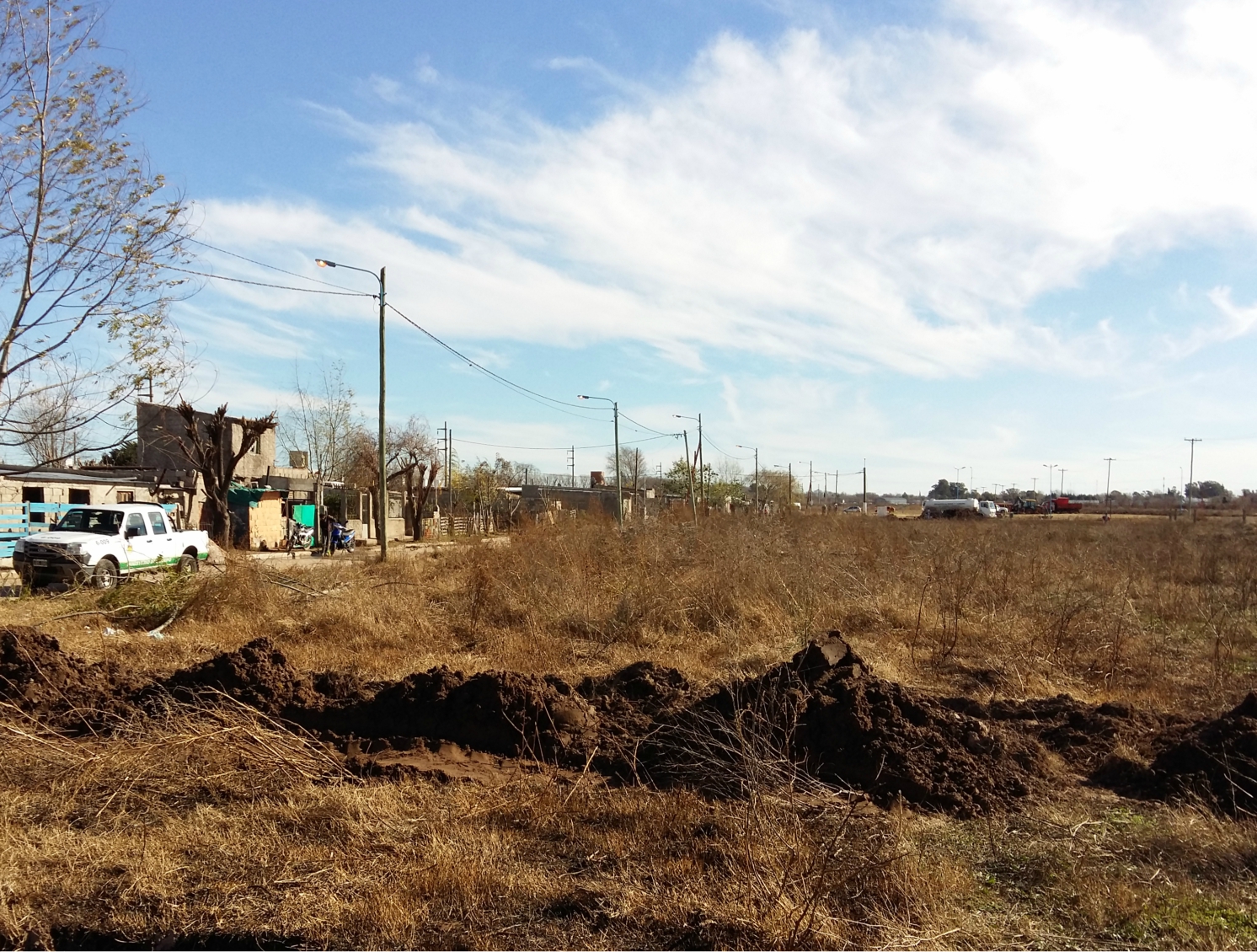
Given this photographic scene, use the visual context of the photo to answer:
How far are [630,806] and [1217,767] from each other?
3.80 m

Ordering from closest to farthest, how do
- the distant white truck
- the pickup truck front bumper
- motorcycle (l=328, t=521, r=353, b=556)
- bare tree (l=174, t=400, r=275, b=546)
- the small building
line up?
the pickup truck front bumper
bare tree (l=174, t=400, r=275, b=546)
motorcycle (l=328, t=521, r=353, b=556)
the small building
the distant white truck

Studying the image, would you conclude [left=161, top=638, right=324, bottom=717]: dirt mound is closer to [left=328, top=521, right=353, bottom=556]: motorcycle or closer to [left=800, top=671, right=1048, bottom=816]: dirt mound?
[left=800, top=671, right=1048, bottom=816]: dirt mound

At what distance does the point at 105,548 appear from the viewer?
16984 mm

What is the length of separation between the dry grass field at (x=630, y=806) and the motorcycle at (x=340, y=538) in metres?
22.4

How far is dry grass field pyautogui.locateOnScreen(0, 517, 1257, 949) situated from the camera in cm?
384

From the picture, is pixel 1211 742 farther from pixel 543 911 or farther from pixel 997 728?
pixel 543 911

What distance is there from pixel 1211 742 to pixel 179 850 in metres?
6.38

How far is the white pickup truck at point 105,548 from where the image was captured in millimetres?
15828

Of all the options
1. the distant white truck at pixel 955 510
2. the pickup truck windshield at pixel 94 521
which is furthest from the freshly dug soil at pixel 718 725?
the distant white truck at pixel 955 510

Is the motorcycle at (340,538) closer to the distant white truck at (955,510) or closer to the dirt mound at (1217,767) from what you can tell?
the dirt mound at (1217,767)

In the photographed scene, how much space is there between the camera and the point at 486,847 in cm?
454

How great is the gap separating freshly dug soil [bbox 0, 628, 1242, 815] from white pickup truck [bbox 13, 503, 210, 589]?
27.7 ft

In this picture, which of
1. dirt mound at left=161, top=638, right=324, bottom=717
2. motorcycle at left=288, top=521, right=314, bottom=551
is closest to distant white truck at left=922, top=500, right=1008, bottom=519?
motorcycle at left=288, top=521, right=314, bottom=551

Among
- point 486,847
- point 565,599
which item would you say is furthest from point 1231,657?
point 486,847
